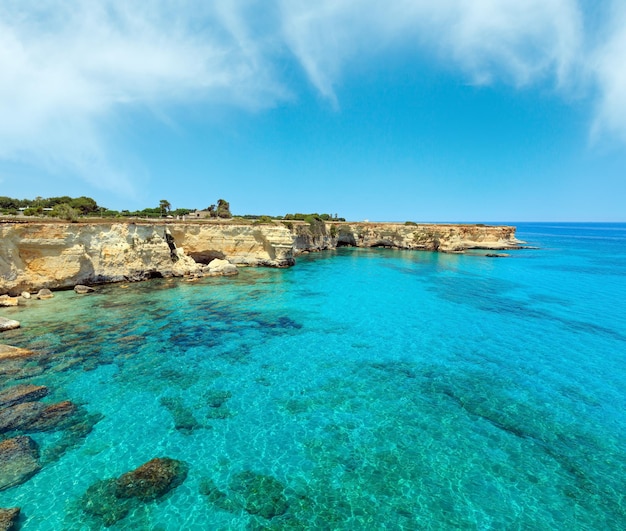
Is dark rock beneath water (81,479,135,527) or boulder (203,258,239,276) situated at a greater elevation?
boulder (203,258,239,276)

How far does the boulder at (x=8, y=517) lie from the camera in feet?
22.4

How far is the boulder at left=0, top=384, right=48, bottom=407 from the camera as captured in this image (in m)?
11.3

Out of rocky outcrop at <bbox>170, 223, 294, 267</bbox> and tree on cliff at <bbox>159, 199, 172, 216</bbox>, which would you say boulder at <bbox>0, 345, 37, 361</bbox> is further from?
tree on cliff at <bbox>159, 199, 172, 216</bbox>

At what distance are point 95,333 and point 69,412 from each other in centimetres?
803

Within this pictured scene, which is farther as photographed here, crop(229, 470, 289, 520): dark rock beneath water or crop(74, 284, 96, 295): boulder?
crop(74, 284, 96, 295): boulder

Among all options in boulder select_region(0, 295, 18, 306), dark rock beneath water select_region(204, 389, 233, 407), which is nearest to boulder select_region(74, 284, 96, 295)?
boulder select_region(0, 295, 18, 306)

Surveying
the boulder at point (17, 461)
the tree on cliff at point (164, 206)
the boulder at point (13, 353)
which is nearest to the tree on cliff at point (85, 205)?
the tree on cliff at point (164, 206)

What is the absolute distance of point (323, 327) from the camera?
2062cm

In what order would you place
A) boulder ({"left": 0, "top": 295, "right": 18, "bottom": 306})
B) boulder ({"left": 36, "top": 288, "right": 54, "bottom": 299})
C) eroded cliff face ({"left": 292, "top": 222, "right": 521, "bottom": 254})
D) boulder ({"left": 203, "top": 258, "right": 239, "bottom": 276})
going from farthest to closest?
eroded cliff face ({"left": 292, "top": 222, "right": 521, "bottom": 254}), boulder ({"left": 203, "top": 258, "right": 239, "bottom": 276}), boulder ({"left": 36, "top": 288, "right": 54, "bottom": 299}), boulder ({"left": 0, "top": 295, "right": 18, "bottom": 306})

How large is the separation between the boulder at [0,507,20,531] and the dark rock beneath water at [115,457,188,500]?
194cm

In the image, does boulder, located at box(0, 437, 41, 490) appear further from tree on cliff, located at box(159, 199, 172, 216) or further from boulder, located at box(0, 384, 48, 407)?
tree on cliff, located at box(159, 199, 172, 216)

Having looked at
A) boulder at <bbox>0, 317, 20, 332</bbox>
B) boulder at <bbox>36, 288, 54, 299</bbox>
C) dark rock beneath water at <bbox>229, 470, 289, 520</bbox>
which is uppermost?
boulder at <bbox>36, 288, 54, 299</bbox>

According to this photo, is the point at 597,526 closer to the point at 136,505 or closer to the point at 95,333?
the point at 136,505

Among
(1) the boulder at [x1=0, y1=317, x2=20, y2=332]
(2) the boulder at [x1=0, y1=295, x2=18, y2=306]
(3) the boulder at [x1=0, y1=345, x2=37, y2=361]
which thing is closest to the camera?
(3) the boulder at [x1=0, y1=345, x2=37, y2=361]
